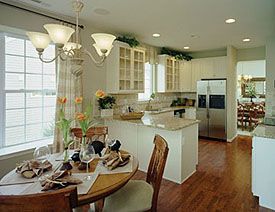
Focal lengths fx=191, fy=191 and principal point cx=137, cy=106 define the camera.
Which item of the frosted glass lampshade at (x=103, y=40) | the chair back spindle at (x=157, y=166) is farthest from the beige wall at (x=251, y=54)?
the frosted glass lampshade at (x=103, y=40)

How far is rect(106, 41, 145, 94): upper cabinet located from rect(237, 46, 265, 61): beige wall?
128 inches

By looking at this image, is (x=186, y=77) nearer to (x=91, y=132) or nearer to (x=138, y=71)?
(x=138, y=71)

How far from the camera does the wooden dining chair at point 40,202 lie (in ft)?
2.83

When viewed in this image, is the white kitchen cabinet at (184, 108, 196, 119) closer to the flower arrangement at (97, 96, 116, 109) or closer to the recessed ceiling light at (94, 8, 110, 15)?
the flower arrangement at (97, 96, 116, 109)

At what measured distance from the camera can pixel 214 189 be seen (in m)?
2.80

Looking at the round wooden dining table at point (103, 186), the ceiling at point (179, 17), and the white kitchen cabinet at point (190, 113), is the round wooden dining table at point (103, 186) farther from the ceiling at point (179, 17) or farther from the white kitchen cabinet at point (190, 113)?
the white kitchen cabinet at point (190, 113)

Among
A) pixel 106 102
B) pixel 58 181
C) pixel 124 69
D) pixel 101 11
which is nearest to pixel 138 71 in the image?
pixel 124 69

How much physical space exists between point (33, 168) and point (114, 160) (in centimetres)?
65

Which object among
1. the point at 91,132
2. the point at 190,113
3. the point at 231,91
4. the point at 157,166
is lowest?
the point at 157,166

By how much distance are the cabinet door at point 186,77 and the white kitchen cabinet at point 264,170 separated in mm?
4022

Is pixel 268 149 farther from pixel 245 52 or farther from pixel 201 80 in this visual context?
pixel 245 52

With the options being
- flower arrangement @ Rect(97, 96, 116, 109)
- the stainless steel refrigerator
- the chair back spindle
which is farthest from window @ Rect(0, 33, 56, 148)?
the stainless steel refrigerator

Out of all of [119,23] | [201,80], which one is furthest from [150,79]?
[119,23]

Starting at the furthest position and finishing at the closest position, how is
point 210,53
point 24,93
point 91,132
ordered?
1. point 210,53
2. point 24,93
3. point 91,132
